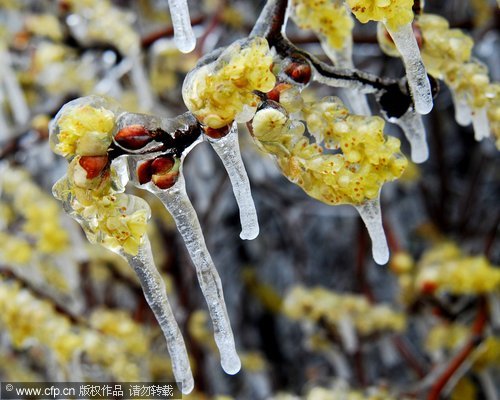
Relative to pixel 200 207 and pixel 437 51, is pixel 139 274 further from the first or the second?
pixel 200 207

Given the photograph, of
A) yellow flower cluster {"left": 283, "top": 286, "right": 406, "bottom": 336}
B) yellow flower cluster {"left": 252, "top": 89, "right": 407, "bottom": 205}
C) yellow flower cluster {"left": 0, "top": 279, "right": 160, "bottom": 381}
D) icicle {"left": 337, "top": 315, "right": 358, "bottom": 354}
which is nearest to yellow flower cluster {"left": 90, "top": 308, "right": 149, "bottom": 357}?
yellow flower cluster {"left": 0, "top": 279, "right": 160, "bottom": 381}

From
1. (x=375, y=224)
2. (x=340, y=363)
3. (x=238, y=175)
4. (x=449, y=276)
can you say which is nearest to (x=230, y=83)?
(x=238, y=175)

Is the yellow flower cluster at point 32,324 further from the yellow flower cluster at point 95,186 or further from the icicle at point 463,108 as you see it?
the icicle at point 463,108

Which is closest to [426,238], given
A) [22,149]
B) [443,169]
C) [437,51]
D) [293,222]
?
[443,169]

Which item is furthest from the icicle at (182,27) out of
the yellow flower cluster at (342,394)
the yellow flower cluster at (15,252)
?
the yellow flower cluster at (15,252)

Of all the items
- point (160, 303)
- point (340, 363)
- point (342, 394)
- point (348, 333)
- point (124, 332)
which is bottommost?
point (340, 363)

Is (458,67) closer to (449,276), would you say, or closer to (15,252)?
(449,276)

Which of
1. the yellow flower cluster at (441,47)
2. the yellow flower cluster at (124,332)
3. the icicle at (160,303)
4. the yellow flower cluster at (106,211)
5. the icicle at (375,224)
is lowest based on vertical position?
the yellow flower cluster at (124,332)

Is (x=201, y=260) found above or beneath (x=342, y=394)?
above
